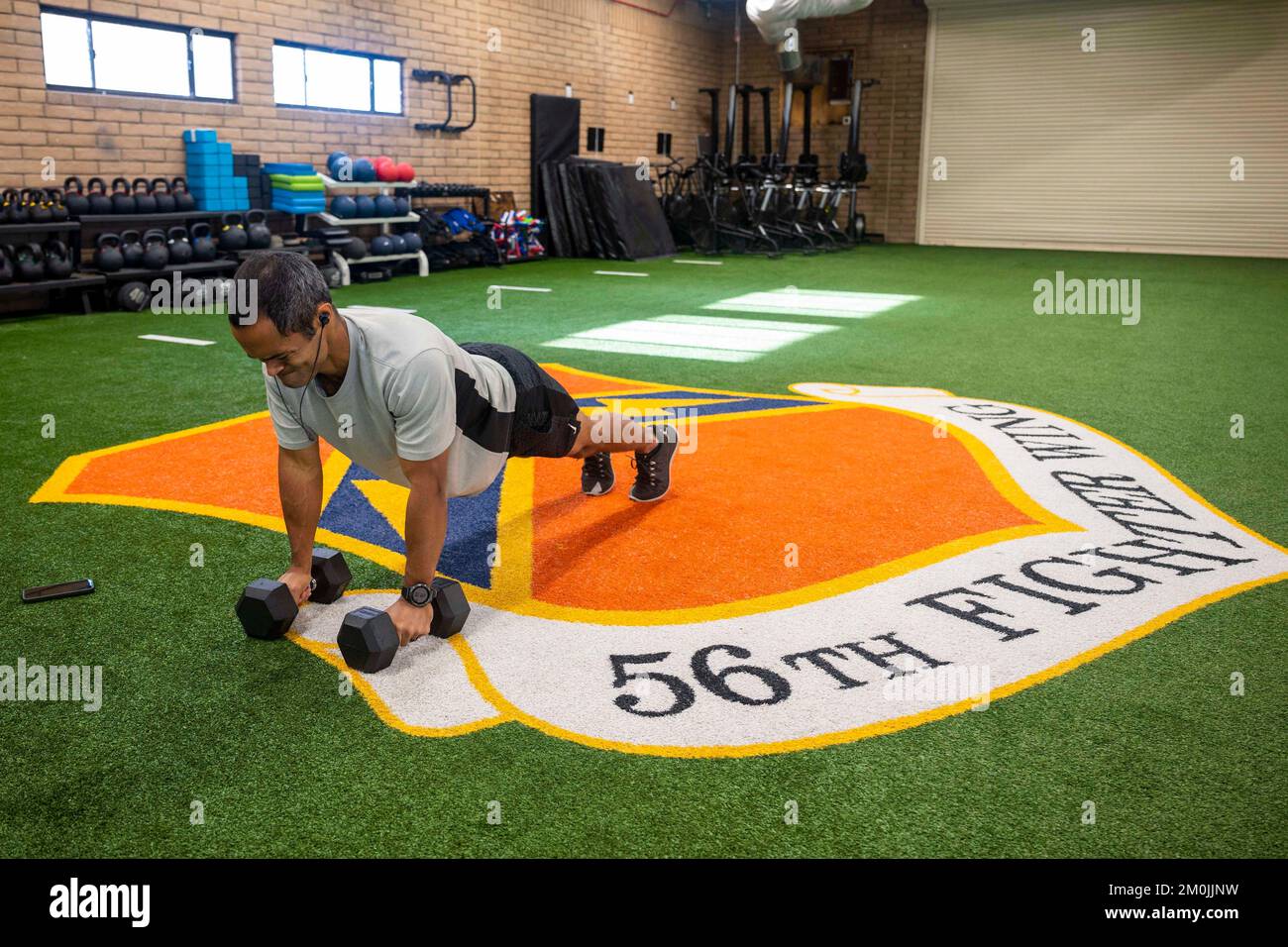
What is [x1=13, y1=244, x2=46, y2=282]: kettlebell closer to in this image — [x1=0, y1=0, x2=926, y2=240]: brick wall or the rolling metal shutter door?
[x1=0, y1=0, x2=926, y2=240]: brick wall

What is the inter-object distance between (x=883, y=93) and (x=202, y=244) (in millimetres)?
11365

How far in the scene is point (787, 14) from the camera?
12.3 meters

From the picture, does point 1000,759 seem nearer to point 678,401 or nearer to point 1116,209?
point 678,401

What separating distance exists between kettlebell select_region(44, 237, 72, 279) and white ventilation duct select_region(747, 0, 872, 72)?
828 centimetres

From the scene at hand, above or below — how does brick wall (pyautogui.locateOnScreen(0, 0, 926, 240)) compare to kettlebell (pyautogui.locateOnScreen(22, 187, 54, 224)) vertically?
above

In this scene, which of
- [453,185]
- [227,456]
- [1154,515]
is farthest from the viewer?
[453,185]

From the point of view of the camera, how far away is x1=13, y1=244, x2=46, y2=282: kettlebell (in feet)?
23.9

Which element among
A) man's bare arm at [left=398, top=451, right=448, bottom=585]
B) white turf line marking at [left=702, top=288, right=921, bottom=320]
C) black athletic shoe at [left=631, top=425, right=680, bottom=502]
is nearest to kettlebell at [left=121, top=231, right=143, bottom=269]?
white turf line marking at [left=702, top=288, right=921, bottom=320]

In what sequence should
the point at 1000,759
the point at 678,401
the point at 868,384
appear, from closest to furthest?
the point at 1000,759
the point at 678,401
the point at 868,384

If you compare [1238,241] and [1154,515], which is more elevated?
[1238,241]

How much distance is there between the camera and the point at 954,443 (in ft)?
14.4

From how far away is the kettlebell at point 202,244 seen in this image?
27.7 feet
